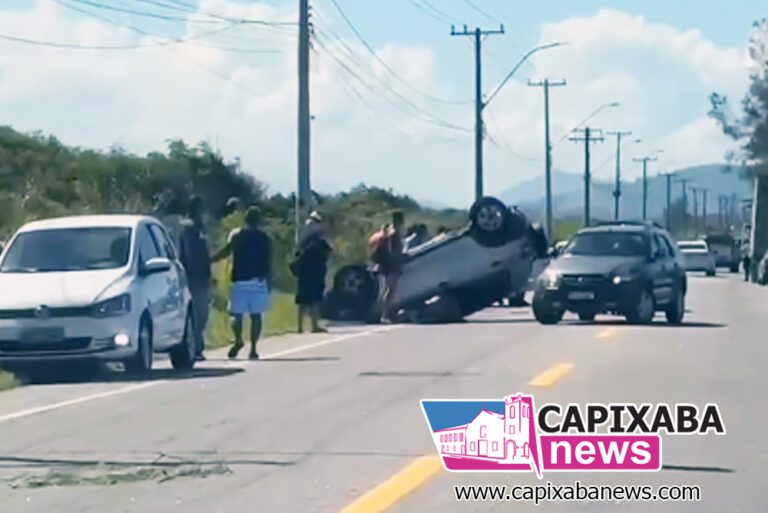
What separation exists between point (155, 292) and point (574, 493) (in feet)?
32.9

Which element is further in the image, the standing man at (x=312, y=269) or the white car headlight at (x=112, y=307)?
the standing man at (x=312, y=269)

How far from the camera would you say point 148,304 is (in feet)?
67.7

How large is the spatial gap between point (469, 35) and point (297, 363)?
40795 mm

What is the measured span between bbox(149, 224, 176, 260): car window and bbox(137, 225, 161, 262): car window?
13 centimetres

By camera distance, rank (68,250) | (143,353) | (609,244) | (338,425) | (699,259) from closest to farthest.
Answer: (338,425) < (143,353) < (68,250) < (609,244) < (699,259)

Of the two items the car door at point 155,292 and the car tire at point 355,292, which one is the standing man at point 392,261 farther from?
the car door at point 155,292

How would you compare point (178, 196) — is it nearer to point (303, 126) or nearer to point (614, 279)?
point (303, 126)

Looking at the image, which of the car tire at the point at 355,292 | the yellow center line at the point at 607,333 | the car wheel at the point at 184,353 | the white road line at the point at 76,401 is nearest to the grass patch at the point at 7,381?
the white road line at the point at 76,401

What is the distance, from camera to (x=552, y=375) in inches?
762

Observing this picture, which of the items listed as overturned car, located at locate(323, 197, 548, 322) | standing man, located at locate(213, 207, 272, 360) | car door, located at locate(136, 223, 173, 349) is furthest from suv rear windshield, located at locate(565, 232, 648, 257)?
car door, located at locate(136, 223, 173, 349)

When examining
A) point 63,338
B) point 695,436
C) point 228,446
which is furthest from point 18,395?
point 695,436

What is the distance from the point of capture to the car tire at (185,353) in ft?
71.4

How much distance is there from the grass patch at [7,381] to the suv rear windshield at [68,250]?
1208 millimetres

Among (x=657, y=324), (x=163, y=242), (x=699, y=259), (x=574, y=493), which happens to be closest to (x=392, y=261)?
(x=657, y=324)
